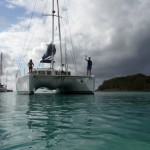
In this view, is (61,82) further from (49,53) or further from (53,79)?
(49,53)

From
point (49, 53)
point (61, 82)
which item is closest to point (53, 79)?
point (61, 82)

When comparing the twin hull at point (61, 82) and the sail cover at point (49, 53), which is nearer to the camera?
the twin hull at point (61, 82)

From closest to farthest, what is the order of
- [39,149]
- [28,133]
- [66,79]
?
[39,149] → [28,133] → [66,79]

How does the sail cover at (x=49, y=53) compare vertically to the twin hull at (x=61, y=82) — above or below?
above

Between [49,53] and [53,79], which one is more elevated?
[49,53]

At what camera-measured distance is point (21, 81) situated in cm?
2630

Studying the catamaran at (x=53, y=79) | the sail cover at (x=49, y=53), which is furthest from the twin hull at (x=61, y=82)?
the sail cover at (x=49, y=53)

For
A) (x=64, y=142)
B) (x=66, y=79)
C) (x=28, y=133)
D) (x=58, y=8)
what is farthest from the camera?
(x=58, y=8)

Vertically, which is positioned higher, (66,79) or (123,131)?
(66,79)

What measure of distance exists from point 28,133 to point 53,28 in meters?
23.3

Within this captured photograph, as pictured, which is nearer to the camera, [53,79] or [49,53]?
[53,79]

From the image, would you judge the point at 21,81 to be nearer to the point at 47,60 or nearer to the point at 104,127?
the point at 47,60

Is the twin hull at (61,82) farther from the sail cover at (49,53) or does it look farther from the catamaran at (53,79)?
the sail cover at (49,53)

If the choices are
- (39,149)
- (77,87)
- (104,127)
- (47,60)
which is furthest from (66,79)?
(39,149)
